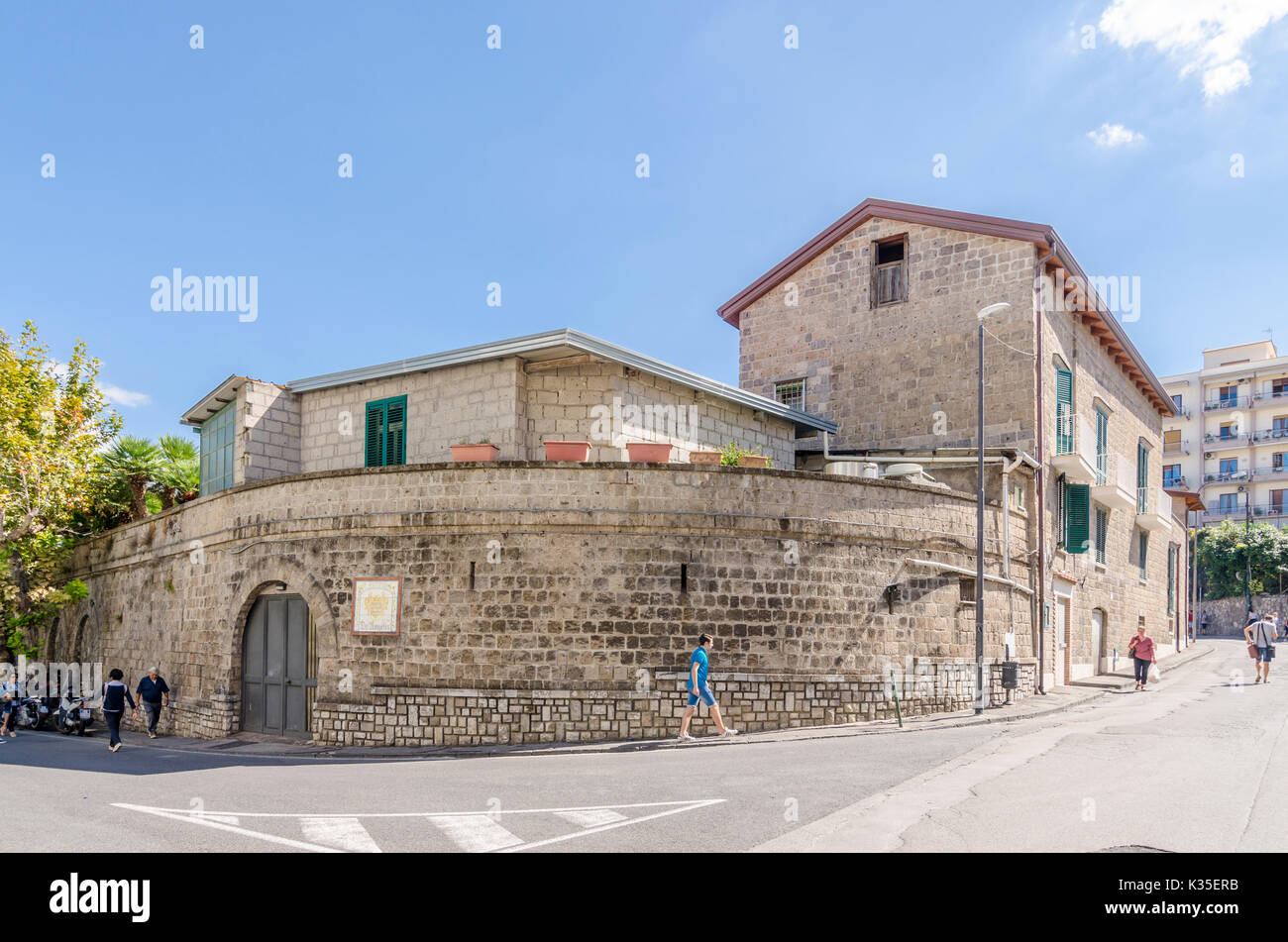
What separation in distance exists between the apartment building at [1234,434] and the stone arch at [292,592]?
6323cm

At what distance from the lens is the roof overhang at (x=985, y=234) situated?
22.5 meters

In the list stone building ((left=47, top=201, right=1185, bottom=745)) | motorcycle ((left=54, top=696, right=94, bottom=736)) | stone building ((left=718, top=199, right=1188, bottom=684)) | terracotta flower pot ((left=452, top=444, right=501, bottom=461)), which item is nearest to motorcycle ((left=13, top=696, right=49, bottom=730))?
motorcycle ((left=54, top=696, right=94, bottom=736))

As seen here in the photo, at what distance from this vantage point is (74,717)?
21.7m

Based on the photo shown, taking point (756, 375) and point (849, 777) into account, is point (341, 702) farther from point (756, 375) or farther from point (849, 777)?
point (756, 375)

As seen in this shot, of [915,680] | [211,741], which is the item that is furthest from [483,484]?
[915,680]

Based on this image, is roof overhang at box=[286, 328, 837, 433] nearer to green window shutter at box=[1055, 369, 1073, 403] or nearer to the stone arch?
the stone arch

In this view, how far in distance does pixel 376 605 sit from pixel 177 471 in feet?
46.9

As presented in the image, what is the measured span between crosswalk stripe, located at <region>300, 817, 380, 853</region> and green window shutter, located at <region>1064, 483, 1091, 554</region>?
66.7 feet

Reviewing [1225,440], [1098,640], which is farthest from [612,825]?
[1225,440]

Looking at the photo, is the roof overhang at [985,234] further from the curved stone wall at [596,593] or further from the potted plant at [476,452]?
the potted plant at [476,452]

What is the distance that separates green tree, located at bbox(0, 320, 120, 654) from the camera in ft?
82.9

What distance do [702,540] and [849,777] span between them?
19.2ft
